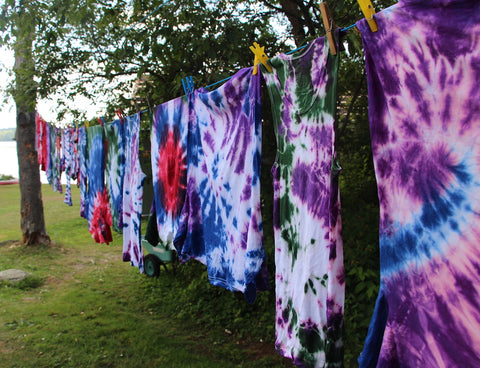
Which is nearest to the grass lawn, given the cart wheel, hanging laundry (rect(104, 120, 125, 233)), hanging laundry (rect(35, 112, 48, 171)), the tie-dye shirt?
the cart wheel

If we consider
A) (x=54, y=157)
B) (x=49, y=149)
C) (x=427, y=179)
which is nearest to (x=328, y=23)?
(x=427, y=179)

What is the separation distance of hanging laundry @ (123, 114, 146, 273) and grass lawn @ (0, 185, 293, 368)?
2.83 feet

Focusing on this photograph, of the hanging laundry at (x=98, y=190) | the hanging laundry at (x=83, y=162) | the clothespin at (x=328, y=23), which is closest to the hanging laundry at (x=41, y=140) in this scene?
the hanging laundry at (x=83, y=162)

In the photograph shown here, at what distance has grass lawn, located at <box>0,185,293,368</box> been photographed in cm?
321

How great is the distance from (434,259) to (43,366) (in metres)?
3.13

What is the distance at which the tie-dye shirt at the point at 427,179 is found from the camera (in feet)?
3.25

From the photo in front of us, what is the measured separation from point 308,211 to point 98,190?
9.24 ft

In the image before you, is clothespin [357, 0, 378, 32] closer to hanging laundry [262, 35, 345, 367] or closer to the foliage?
hanging laundry [262, 35, 345, 367]

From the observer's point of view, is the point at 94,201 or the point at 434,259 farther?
the point at 94,201

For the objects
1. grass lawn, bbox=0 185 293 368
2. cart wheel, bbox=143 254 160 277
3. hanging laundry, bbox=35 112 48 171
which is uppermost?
hanging laundry, bbox=35 112 48 171

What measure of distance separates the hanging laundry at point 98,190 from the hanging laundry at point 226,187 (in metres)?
1.66

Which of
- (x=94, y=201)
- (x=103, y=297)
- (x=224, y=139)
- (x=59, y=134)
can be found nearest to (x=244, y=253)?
(x=224, y=139)

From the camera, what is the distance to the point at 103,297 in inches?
180

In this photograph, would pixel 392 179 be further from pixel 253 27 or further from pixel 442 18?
pixel 253 27
